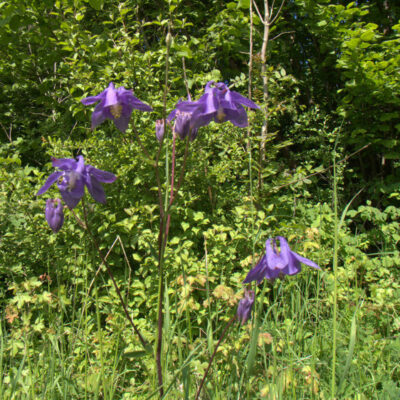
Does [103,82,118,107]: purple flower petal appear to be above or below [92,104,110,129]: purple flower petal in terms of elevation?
above

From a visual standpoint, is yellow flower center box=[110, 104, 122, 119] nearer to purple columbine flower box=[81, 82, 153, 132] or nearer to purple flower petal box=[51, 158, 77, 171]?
purple columbine flower box=[81, 82, 153, 132]

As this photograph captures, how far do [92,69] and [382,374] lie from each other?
125 inches

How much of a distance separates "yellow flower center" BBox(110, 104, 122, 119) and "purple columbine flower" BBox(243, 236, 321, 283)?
2.17 ft

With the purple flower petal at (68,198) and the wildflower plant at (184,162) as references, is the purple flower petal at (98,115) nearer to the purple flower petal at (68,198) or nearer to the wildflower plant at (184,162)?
the wildflower plant at (184,162)

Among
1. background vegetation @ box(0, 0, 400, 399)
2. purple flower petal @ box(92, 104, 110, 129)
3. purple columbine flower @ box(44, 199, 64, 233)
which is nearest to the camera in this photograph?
purple flower petal @ box(92, 104, 110, 129)

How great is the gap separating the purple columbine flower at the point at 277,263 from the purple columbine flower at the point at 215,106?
437 mm

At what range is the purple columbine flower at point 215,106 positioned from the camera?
1.09 meters

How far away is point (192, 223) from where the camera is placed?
275 cm

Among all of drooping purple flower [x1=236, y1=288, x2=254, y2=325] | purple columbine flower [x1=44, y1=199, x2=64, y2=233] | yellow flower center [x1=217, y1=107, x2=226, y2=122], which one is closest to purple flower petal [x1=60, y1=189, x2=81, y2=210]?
purple columbine flower [x1=44, y1=199, x2=64, y2=233]

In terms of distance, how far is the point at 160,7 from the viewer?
145 inches

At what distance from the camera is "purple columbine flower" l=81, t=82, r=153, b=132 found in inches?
45.4

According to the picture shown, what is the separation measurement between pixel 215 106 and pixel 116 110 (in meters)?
0.34

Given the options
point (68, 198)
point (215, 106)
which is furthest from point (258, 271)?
point (68, 198)

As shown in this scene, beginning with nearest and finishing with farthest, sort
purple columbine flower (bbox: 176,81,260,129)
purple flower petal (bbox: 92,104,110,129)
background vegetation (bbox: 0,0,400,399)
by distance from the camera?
purple columbine flower (bbox: 176,81,260,129)
purple flower petal (bbox: 92,104,110,129)
background vegetation (bbox: 0,0,400,399)
